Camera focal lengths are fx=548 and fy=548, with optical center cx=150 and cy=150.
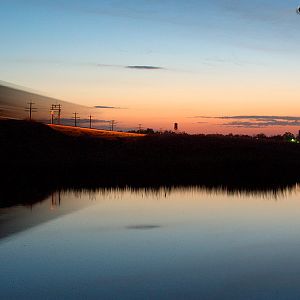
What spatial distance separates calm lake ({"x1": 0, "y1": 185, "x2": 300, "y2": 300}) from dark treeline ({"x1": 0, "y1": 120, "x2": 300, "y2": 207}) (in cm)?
978

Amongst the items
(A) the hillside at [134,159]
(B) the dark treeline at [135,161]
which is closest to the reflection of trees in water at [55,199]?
(B) the dark treeline at [135,161]

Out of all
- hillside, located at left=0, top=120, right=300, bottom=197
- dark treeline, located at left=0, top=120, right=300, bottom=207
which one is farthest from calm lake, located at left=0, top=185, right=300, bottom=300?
hillside, located at left=0, top=120, right=300, bottom=197

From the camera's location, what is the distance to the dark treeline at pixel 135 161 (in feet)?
152

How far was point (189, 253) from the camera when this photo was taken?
1988cm

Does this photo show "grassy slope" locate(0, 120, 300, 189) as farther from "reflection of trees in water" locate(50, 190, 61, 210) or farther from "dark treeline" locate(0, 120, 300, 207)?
"reflection of trees in water" locate(50, 190, 61, 210)

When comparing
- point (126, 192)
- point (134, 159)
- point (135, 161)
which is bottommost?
point (126, 192)

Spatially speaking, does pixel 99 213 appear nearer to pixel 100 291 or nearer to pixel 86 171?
pixel 100 291

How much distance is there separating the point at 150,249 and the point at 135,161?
4787 centimetres

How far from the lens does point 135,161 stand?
68.2 m

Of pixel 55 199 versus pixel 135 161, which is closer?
pixel 55 199

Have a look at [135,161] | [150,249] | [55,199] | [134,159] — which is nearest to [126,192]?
[55,199]

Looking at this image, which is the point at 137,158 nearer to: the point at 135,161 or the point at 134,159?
the point at 134,159

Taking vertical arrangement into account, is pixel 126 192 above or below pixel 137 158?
below

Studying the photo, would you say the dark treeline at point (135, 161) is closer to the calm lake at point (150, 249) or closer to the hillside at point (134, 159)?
the hillside at point (134, 159)
